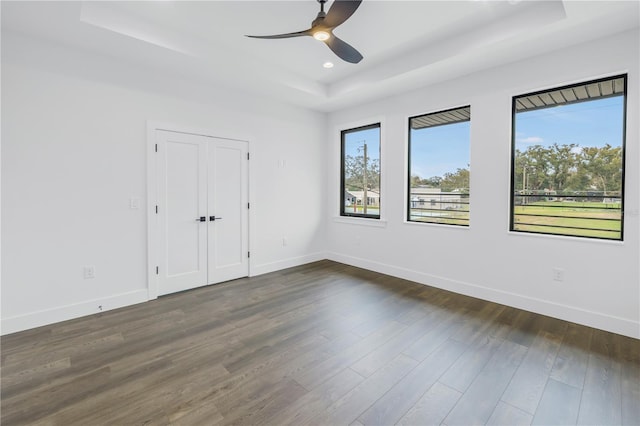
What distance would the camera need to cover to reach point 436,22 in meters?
2.92

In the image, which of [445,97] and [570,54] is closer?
[570,54]

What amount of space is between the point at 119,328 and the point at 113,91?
2.53 m

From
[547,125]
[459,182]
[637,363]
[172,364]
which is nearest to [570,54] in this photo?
[547,125]

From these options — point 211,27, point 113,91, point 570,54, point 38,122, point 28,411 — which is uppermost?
point 211,27

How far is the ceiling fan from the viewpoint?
2129mm

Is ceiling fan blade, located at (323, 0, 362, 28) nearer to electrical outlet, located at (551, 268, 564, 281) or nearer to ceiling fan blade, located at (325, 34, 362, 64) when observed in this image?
ceiling fan blade, located at (325, 34, 362, 64)

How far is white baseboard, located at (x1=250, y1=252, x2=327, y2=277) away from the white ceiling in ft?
9.02

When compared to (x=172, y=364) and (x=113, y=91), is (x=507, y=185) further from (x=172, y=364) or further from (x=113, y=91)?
(x=113, y=91)

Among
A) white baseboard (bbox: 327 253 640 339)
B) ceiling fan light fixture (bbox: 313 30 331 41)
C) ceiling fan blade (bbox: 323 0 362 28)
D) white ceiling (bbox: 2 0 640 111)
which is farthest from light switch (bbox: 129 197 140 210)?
white baseboard (bbox: 327 253 640 339)

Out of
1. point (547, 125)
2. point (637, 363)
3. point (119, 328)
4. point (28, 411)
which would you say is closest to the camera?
point (28, 411)

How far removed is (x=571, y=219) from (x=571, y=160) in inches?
24.4

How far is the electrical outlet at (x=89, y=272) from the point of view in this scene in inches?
124

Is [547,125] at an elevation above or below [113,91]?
below

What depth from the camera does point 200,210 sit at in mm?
4004
